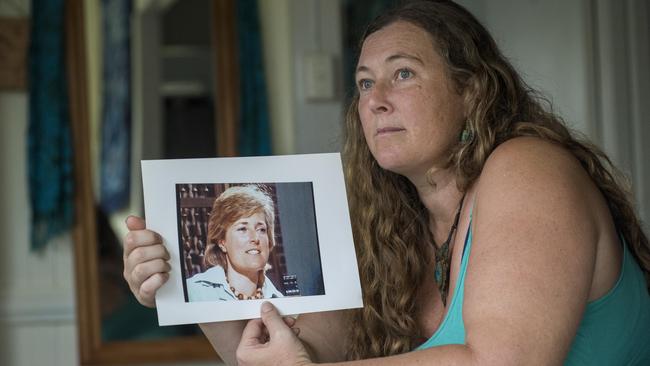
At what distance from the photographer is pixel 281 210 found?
4.73ft

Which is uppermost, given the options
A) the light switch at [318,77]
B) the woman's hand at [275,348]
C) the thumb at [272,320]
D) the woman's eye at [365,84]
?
the light switch at [318,77]

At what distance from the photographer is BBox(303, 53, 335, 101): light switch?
3322 mm

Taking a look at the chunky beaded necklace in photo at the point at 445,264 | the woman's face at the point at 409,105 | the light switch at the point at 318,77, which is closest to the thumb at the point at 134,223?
the woman's face at the point at 409,105

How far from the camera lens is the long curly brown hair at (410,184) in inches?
57.3

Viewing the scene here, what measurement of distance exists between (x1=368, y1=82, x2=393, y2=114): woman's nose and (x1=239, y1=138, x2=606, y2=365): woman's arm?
0.26 meters

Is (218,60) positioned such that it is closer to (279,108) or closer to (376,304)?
(279,108)

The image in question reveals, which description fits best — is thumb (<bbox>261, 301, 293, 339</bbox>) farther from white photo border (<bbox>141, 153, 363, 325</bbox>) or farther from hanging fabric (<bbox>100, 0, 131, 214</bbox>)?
hanging fabric (<bbox>100, 0, 131, 214</bbox>)

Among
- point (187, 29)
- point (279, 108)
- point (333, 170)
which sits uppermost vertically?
point (187, 29)

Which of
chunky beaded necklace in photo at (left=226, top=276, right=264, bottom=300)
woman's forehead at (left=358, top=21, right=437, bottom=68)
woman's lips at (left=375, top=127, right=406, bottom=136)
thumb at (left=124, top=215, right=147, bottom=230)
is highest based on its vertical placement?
woman's forehead at (left=358, top=21, right=437, bottom=68)

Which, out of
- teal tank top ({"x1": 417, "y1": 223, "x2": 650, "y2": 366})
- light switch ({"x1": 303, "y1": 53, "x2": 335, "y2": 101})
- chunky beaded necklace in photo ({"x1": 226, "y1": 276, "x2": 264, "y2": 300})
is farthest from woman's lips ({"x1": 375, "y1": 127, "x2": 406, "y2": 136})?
light switch ({"x1": 303, "y1": 53, "x2": 335, "y2": 101})

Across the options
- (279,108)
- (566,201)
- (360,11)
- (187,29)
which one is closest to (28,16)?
(187,29)

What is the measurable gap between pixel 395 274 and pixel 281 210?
0.94 ft

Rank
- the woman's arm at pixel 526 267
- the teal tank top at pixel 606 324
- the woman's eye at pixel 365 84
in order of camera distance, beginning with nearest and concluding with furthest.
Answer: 1. the woman's arm at pixel 526 267
2. the teal tank top at pixel 606 324
3. the woman's eye at pixel 365 84

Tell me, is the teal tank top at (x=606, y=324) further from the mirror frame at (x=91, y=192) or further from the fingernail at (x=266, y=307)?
the mirror frame at (x=91, y=192)
